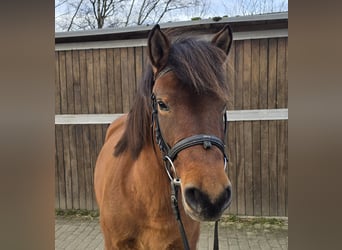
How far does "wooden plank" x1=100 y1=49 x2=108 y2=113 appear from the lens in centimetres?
357

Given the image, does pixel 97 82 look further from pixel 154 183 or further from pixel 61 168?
pixel 154 183

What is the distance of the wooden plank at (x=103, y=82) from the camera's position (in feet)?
11.7

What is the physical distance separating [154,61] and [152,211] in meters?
0.66

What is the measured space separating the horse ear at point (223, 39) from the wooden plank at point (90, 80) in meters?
2.75

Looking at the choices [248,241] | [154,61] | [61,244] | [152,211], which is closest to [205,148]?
[154,61]

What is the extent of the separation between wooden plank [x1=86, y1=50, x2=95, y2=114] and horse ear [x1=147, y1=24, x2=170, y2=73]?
2723 mm

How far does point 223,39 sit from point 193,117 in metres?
0.42

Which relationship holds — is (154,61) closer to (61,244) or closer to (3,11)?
(3,11)

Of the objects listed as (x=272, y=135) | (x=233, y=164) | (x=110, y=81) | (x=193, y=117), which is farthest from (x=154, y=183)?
(x=110, y=81)

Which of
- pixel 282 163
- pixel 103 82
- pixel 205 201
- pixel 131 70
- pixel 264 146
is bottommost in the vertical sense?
pixel 282 163

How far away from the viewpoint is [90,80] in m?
3.61

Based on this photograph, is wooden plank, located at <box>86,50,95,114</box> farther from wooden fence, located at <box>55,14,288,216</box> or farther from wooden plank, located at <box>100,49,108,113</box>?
wooden plank, located at <box>100,49,108,113</box>

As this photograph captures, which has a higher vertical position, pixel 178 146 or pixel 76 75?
pixel 76 75

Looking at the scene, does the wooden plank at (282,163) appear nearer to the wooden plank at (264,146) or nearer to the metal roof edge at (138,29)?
the wooden plank at (264,146)
